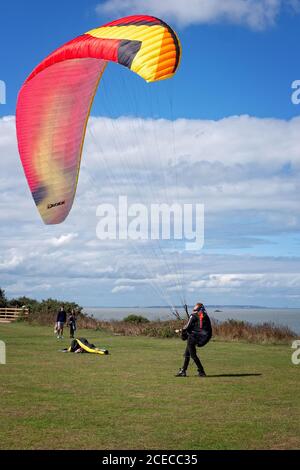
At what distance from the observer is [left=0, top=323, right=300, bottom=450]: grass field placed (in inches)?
330

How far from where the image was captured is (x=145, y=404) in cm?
1117

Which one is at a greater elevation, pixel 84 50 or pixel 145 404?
pixel 84 50

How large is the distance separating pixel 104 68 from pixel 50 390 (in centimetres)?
750

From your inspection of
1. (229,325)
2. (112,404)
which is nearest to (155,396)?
(112,404)

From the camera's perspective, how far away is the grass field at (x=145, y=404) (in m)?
8.39

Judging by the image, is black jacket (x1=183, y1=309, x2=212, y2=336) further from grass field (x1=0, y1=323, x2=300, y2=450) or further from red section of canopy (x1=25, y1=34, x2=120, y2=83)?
red section of canopy (x1=25, y1=34, x2=120, y2=83)

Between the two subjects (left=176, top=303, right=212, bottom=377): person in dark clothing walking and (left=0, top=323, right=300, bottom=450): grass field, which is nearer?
(left=0, top=323, right=300, bottom=450): grass field

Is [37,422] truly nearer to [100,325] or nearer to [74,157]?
[74,157]

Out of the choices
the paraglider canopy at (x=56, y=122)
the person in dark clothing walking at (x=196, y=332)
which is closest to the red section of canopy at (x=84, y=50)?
the paraglider canopy at (x=56, y=122)

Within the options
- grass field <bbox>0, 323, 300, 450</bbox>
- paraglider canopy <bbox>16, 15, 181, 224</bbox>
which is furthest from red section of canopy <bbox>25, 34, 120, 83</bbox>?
grass field <bbox>0, 323, 300, 450</bbox>

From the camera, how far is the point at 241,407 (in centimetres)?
1091

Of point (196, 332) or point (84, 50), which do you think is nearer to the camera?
point (84, 50)

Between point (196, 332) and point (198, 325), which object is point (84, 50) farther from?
point (196, 332)

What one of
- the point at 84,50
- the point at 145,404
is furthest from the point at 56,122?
the point at 145,404
